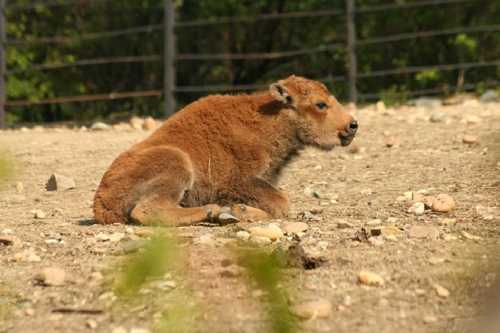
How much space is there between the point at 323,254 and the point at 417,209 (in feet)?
4.92

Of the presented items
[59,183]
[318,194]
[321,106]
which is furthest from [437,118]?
[59,183]

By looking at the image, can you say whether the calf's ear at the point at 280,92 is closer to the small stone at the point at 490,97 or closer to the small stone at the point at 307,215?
the small stone at the point at 307,215

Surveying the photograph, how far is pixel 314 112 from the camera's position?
7246mm

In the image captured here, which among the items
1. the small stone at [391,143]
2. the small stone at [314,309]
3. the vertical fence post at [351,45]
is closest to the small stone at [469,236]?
the small stone at [314,309]

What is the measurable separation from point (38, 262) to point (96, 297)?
939 mm

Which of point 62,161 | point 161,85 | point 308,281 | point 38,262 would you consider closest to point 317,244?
point 308,281

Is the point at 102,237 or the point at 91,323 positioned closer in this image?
the point at 91,323

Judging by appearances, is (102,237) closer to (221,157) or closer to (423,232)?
(221,157)

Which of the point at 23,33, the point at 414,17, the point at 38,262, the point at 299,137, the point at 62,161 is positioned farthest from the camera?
the point at 23,33

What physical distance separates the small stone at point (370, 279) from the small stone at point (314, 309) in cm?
35

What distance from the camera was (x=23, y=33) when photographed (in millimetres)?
16016

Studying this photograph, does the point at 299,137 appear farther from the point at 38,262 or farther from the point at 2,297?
the point at 2,297

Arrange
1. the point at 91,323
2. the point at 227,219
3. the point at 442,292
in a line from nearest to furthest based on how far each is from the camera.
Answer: the point at 91,323, the point at 442,292, the point at 227,219

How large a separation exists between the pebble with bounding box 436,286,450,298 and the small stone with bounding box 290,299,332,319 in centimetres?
58
